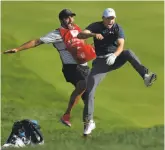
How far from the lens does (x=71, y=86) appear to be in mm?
12531

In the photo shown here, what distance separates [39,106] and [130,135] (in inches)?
122

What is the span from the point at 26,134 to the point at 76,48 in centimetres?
153

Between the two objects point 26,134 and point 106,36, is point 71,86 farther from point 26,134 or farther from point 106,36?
point 26,134

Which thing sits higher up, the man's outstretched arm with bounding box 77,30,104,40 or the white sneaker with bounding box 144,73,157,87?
the man's outstretched arm with bounding box 77,30,104,40

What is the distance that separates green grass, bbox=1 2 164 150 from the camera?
10898 millimetres

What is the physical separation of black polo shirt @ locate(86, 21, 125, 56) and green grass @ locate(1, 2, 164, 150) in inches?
48.5

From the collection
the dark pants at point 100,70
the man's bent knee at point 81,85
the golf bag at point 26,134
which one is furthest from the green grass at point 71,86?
the man's bent knee at point 81,85

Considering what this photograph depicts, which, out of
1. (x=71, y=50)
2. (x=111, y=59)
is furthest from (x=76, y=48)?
(x=111, y=59)

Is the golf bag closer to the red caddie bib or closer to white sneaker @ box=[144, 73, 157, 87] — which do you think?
the red caddie bib

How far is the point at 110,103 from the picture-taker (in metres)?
12.1

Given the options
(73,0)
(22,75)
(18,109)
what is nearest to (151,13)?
(73,0)

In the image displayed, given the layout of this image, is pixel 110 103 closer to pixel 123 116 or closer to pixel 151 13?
pixel 123 116

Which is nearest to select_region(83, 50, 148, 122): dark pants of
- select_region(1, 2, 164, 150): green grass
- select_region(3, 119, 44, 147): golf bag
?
select_region(1, 2, 164, 150): green grass

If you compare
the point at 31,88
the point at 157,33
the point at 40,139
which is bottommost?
the point at 40,139
